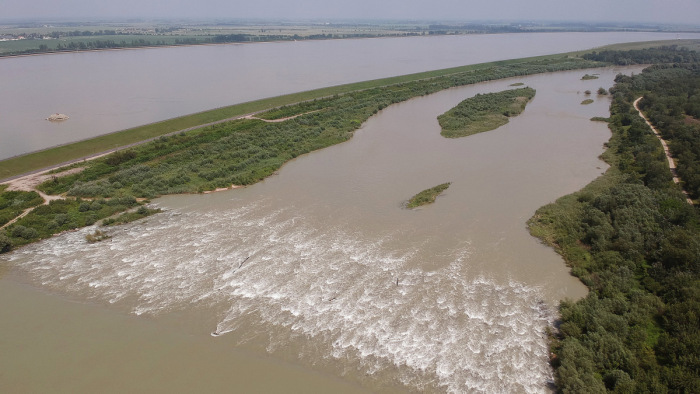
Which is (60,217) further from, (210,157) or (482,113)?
(482,113)

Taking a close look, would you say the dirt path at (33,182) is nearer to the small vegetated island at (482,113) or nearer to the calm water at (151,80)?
the calm water at (151,80)

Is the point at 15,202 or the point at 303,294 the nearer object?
the point at 303,294

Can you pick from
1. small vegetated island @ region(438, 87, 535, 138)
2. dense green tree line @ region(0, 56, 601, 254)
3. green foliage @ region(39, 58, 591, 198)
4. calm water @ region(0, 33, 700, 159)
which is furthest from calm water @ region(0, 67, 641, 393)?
calm water @ region(0, 33, 700, 159)

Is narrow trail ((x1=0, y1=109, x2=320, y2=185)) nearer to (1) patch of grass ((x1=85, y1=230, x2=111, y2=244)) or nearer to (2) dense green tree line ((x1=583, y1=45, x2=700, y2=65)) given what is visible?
(1) patch of grass ((x1=85, y1=230, x2=111, y2=244))

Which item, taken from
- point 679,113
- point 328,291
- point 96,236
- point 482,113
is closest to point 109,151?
point 96,236

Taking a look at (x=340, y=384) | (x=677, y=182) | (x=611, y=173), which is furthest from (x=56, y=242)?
(x=677, y=182)

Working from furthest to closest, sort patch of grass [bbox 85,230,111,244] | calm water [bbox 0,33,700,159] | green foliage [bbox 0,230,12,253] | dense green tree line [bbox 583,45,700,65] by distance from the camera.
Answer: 1. dense green tree line [bbox 583,45,700,65]
2. calm water [bbox 0,33,700,159]
3. patch of grass [bbox 85,230,111,244]
4. green foliage [bbox 0,230,12,253]

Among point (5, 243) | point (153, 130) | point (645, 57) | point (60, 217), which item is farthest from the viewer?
point (645, 57)

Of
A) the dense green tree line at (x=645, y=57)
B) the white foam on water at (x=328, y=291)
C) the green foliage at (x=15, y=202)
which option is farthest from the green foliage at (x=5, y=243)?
the dense green tree line at (x=645, y=57)
